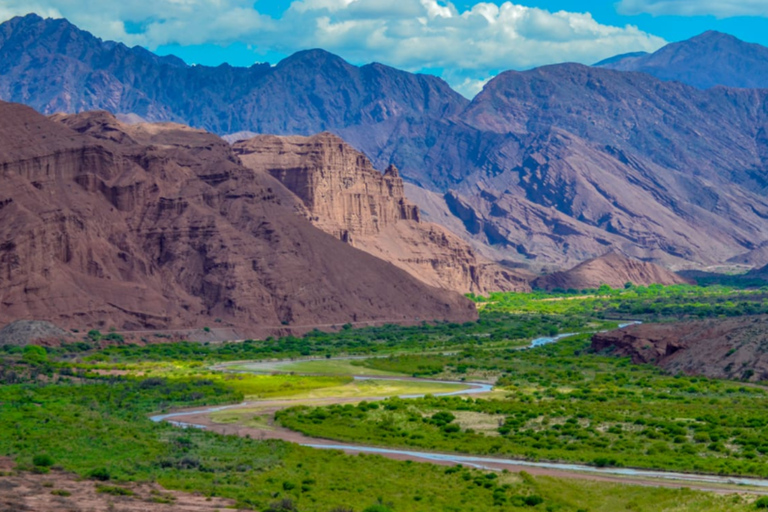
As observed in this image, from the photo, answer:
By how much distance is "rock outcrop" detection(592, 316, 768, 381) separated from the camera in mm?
110375

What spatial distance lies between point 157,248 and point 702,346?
2908 inches

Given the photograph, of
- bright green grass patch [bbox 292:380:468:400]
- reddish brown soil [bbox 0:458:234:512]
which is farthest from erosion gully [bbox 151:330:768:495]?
reddish brown soil [bbox 0:458:234:512]

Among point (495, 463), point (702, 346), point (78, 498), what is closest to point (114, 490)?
point (78, 498)

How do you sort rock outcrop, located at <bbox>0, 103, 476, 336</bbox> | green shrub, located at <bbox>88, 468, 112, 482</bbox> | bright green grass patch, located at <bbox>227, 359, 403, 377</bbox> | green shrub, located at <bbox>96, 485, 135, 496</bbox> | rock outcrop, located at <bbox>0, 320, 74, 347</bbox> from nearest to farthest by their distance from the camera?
green shrub, located at <bbox>96, 485, 135, 496</bbox>
green shrub, located at <bbox>88, 468, 112, 482</bbox>
bright green grass patch, located at <bbox>227, 359, 403, 377</bbox>
rock outcrop, located at <bbox>0, 320, 74, 347</bbox>
rock outcrop, located at <bbox>0, 103, 476, 336</bbox>

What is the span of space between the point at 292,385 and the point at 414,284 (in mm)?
82792

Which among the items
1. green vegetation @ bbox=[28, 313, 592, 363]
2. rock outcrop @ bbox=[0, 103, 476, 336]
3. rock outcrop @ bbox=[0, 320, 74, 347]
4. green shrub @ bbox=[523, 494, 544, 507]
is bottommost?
green shrub @ bbox=[523, 494, 544, 507]

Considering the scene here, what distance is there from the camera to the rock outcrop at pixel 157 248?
458ft

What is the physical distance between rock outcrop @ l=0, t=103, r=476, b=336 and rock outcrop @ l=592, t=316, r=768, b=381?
44536 millimetres

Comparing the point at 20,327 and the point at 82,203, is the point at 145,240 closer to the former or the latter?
the point at 82,203

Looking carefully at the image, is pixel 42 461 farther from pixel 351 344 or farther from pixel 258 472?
pixel 351 344

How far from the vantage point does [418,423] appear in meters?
82.2

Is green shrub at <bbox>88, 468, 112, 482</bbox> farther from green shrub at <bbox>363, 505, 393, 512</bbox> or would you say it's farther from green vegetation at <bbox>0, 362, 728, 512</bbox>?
green shrub at <bbox>363, 505, 393, 512</bbox>

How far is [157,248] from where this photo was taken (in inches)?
6250

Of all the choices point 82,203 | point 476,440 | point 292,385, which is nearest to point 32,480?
point 476,440
